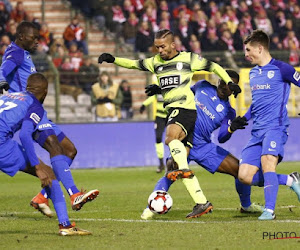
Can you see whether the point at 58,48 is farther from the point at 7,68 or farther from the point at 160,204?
A: the point at 160,204

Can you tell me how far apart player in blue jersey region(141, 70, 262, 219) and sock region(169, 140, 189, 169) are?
0.33 metres

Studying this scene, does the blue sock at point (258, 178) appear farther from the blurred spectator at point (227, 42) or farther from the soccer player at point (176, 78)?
the blurred spectator at point (227, 42)

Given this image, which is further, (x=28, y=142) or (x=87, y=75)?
(x=87, y=75)

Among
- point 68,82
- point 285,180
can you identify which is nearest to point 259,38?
point 285,180

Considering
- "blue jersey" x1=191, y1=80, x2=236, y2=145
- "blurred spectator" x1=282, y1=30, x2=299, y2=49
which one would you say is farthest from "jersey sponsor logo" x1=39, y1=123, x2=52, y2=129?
"blurred spectator" x1=282, y1=30, x2=299, y2=49

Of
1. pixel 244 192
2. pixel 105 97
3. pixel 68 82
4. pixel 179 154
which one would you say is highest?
pixel 179 154

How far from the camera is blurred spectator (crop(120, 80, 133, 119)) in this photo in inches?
755

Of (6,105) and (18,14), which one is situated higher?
(18,14)

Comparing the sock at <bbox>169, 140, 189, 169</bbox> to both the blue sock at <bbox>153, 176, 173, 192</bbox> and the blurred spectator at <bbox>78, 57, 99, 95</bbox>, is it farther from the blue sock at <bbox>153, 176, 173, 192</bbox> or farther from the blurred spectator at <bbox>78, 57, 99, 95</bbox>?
the blurred spectator at <bbox>78, 57, 99, 95</bbox>

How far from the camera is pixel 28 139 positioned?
764 centimetres

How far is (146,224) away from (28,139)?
1741 millimetres

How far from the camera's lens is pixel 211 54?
19547 millimetres

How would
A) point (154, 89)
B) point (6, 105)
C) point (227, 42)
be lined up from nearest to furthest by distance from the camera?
1. point (6, 105)
2. point (154, 89)
3. point (227, 42)

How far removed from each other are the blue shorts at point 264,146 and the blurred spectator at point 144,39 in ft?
42.7
